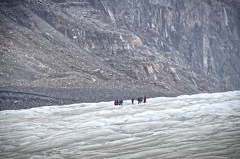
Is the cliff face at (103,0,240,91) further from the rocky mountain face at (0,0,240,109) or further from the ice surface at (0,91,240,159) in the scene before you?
the ice surface at (0,91,240,159)

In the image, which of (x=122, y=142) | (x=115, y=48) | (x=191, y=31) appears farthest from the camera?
(x=191, y=31)

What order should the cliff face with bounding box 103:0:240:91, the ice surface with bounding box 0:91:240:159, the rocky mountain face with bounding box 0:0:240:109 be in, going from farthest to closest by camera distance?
the cliff face with bounding box 103:0:240:91 → the rocky mountain face with bounding box 0:0:240:109 → the ice surface with bounding box 0:91:240:159

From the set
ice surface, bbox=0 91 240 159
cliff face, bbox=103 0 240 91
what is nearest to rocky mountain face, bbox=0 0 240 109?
cliff face, bbox=103 0 240 91

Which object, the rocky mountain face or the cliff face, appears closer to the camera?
the rocky mountain face

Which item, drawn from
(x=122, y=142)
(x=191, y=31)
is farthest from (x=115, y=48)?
(x=122, y=142)

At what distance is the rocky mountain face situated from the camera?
187ft

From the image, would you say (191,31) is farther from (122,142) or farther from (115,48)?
(122,142)

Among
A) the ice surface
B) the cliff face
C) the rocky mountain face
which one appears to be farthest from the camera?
the cliff face

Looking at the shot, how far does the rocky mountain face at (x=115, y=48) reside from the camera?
57062 mm

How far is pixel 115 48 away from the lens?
85375 millimetres

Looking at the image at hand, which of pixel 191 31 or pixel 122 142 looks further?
pixel 191 31

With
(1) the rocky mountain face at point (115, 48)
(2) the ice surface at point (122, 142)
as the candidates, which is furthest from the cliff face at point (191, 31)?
(2) the ice surface at point (122, 142)

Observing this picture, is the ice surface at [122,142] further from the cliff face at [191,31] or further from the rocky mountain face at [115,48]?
the cliff face at [191,31]

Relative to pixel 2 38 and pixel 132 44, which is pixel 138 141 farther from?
pixel 132 44
